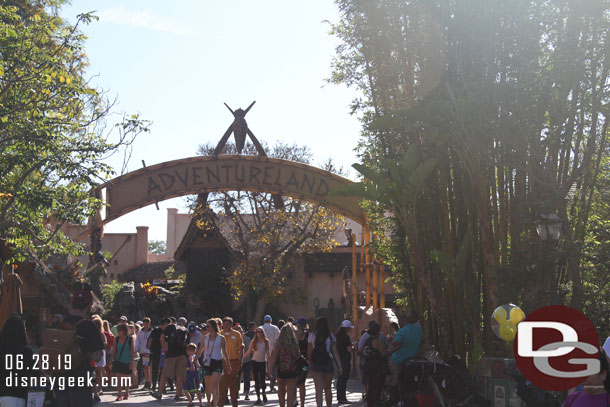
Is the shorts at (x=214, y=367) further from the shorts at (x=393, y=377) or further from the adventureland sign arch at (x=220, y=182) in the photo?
the adventureland sign arch at (x=220, y=182)

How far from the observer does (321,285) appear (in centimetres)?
3575

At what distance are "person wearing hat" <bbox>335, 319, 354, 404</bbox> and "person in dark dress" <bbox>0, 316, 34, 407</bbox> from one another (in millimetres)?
8078

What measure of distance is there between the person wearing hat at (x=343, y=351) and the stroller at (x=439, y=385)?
3985 millimetres

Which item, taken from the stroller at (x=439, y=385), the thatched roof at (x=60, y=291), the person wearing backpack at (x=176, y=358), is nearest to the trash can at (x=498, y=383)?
the stroller at (x=439, y=385)

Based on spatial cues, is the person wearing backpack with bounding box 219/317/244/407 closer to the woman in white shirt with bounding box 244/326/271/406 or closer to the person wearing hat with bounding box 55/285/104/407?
the woman in white shirt with bounding box 244/326/271/406

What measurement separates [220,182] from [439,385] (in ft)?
33.9

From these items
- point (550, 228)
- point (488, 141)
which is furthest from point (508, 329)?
point (488, 141)

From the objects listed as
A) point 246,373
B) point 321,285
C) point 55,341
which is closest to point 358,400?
point 246,373

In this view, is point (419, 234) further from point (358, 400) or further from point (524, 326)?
point (524, 326)

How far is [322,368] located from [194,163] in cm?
834

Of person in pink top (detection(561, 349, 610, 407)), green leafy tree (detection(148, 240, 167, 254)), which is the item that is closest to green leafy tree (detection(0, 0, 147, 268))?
person in pink top (detection(561, 349, 610, 407))

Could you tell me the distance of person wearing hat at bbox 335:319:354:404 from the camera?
14.3 metres

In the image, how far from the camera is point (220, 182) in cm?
1902

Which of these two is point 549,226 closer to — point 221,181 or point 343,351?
point 343,351
